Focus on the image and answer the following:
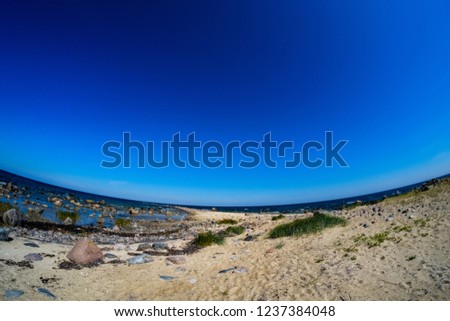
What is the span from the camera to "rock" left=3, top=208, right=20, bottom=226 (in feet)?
52.4

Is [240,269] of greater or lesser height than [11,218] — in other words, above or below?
below

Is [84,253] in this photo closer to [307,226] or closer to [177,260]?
[177,260]

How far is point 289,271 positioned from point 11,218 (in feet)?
60.2

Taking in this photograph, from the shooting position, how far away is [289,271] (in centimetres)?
902

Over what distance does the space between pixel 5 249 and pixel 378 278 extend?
575 inches

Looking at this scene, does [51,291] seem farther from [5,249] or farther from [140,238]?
[140,238]

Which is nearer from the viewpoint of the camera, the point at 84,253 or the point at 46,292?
the point at 46,292

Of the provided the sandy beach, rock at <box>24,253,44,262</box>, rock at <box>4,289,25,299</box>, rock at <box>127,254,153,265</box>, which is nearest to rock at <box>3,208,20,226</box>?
the sandy beach

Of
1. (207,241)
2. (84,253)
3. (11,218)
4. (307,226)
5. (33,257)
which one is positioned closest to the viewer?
(33,257)

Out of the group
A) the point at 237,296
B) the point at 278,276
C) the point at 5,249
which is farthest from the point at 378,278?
the point at 5,249

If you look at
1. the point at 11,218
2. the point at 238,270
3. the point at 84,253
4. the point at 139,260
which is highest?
the point at 11,218

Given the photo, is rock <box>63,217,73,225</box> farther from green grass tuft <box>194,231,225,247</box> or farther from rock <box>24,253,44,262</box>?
green grass tuft <box>194,231,225,247</box>

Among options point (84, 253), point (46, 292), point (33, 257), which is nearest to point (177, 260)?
point (84, 253)

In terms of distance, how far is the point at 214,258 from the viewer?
1248 centimetres
